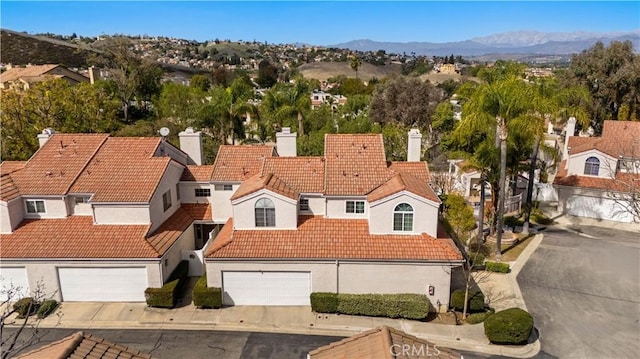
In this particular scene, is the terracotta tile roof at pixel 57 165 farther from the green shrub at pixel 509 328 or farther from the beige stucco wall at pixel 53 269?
the green shrub at pixel 509 328

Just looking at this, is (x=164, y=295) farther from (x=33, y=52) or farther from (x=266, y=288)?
(x=33, y=52)

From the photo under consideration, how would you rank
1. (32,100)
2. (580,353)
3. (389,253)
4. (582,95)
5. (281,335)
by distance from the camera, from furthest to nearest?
1. (32,100)
2. (582,95)
3. (389,253)
4. (281,335)
5. (580,353)

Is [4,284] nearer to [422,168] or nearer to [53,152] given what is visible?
[53,152]

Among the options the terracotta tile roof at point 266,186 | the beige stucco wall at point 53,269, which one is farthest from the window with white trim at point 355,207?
the beige stucco wall at point 53,269

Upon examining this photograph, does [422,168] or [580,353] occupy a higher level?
[422,168]

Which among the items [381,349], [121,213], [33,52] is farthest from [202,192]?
[33,52]

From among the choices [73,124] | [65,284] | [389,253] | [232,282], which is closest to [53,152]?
[65,284]

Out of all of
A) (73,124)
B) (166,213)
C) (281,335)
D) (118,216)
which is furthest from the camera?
(73,124)

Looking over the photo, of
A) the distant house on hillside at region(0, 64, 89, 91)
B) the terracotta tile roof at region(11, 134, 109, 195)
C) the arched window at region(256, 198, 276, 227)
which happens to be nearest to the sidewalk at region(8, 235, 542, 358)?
the arched window at region(256, 198, 276, 227)
